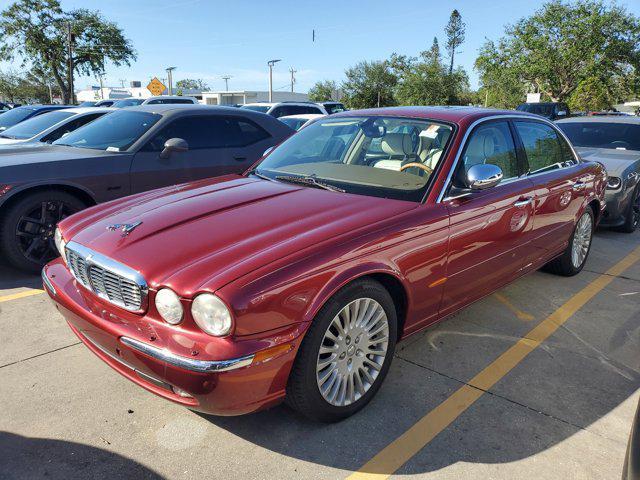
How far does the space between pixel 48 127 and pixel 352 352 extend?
A: 25.0 feet

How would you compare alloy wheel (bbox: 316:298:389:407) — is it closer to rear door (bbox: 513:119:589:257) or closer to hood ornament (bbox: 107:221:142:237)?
hood ornament (bbox: 107:221:142:237)

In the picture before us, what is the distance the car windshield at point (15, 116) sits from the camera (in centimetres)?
1216

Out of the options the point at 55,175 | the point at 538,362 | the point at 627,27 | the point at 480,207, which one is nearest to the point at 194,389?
the point at 480,207

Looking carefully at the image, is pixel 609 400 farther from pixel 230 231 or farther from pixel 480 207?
pixel 230 231

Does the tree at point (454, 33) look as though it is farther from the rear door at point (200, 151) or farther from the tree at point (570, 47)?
the rear door at point (200, 151)

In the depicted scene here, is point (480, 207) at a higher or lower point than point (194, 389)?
higher

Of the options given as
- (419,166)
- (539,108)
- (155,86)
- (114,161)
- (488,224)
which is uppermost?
(155,86)

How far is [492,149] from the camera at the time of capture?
371 centimetres

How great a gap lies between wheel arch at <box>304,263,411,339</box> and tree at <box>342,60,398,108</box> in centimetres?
5050

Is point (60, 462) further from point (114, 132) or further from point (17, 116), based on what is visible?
point (17, 116)

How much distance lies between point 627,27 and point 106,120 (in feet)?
120

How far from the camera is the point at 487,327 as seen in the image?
155 inches

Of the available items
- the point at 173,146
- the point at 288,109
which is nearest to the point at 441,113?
the point at 173,146

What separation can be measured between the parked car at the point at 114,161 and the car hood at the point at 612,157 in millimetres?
4188
